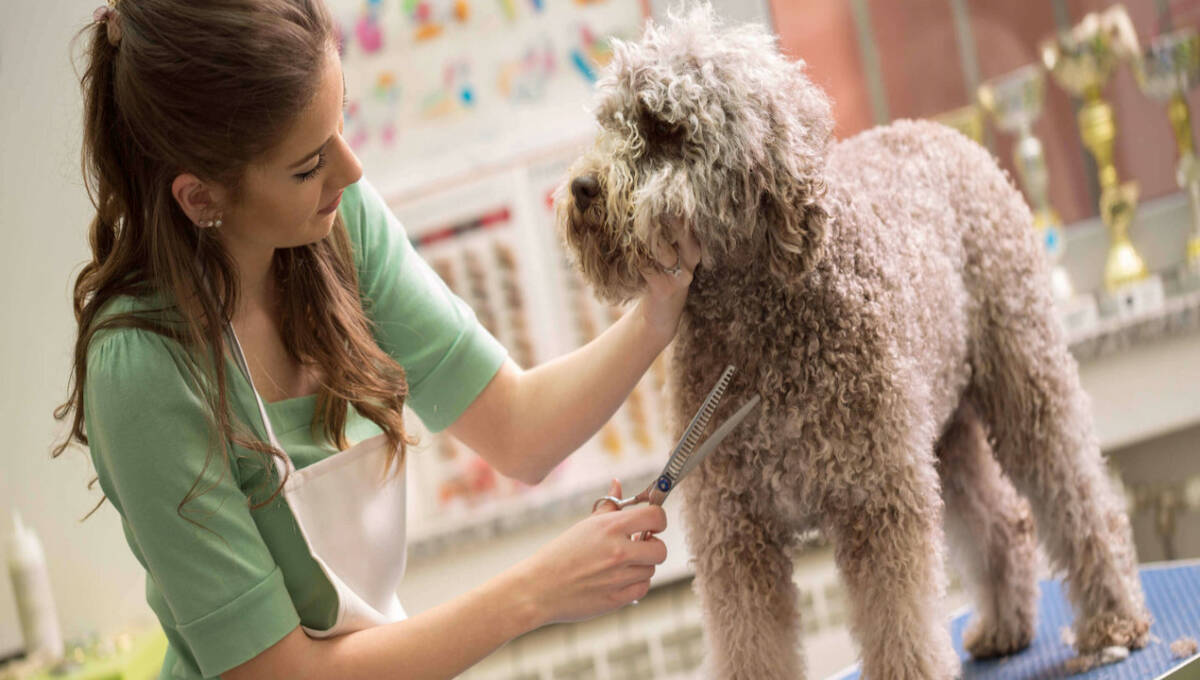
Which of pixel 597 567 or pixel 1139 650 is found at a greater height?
pixel 597 567

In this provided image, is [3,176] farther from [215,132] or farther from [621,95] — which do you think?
[621,95]

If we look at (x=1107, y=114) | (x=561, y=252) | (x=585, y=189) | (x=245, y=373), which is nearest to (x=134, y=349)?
(x=245, y=373)

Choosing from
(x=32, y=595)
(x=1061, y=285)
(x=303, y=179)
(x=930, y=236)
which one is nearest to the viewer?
(x=303, y=179)

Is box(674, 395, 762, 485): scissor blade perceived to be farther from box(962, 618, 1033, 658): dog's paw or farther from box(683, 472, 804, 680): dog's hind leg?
box(962, 618, 1033, 658): dog's paw

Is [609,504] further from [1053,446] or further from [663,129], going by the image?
[1053,446]

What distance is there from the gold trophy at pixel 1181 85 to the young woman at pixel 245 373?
201 cm

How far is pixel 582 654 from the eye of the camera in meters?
2.67

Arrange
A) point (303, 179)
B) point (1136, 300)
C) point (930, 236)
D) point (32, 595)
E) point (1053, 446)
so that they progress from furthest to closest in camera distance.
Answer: point (1136, 300) < point (32, 595) < point (1053, 446) < point (930, 236) < point (303, 179)

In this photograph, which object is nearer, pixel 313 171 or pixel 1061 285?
pixel 313 171

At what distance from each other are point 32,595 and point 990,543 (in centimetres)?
204

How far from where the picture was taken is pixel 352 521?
133cm

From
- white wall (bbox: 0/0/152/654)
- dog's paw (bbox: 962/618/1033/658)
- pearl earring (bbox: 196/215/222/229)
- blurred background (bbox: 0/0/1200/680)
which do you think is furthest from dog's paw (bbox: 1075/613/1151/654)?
white wall (bbox: 0/0/152/654)

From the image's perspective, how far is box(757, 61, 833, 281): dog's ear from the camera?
108 centimetres

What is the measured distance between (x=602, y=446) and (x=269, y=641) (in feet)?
5.34
